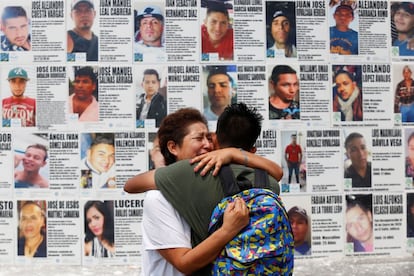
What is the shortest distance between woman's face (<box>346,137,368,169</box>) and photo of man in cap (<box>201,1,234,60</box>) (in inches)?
39.4

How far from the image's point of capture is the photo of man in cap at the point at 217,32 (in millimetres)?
3355

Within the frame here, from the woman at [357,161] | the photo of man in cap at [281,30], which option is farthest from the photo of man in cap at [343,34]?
the woman at [357,161]

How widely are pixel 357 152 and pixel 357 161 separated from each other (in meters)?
0.06

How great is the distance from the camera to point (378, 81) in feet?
11.5

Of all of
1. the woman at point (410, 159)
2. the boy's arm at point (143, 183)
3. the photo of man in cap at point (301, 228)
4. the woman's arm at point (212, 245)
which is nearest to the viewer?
the woman's arm at point (212, 245)

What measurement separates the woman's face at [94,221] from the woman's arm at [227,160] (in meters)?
1.89

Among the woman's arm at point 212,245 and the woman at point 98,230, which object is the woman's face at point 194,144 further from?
the woman at point 98,230

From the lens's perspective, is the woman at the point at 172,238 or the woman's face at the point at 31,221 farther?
the woman's face at the point at 31,221

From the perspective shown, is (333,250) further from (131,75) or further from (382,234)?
(131,75)

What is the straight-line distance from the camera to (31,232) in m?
3.28

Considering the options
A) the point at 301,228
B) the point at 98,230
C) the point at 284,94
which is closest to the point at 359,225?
the point at 301,228

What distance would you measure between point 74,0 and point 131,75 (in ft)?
1.99

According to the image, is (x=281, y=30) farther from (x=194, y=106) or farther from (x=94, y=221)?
(x=94, y=221)

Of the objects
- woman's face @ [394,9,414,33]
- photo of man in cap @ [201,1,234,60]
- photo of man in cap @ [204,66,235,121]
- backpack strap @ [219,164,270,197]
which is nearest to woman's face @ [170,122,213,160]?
backpack strap @ [219,164,270,197]
